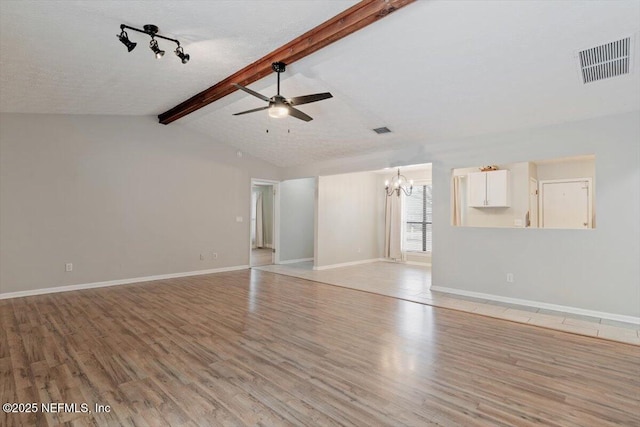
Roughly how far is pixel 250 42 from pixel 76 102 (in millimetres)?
3370

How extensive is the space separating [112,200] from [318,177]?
4356 mm

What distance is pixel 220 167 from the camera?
7570mm

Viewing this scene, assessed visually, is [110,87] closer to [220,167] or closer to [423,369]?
[220,167]

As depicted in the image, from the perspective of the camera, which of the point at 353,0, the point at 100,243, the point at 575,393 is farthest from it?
the point at 100,243

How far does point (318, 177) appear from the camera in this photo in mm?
7820

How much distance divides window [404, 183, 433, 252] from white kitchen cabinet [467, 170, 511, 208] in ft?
7.15

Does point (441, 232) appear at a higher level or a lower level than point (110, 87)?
lower

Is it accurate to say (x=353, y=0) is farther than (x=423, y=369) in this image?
Yes

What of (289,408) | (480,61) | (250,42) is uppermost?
(250,42)

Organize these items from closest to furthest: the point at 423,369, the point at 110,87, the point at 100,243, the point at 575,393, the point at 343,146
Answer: the point at 575,393
the point at 423,369
the point at 110,87
the point at 100,243
the point at 343,146

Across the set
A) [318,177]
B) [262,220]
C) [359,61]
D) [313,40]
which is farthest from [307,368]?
[262,220]

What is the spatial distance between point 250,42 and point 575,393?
14.6ft

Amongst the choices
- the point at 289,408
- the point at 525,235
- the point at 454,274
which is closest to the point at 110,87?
the point at 289,408

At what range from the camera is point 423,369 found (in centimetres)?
272
